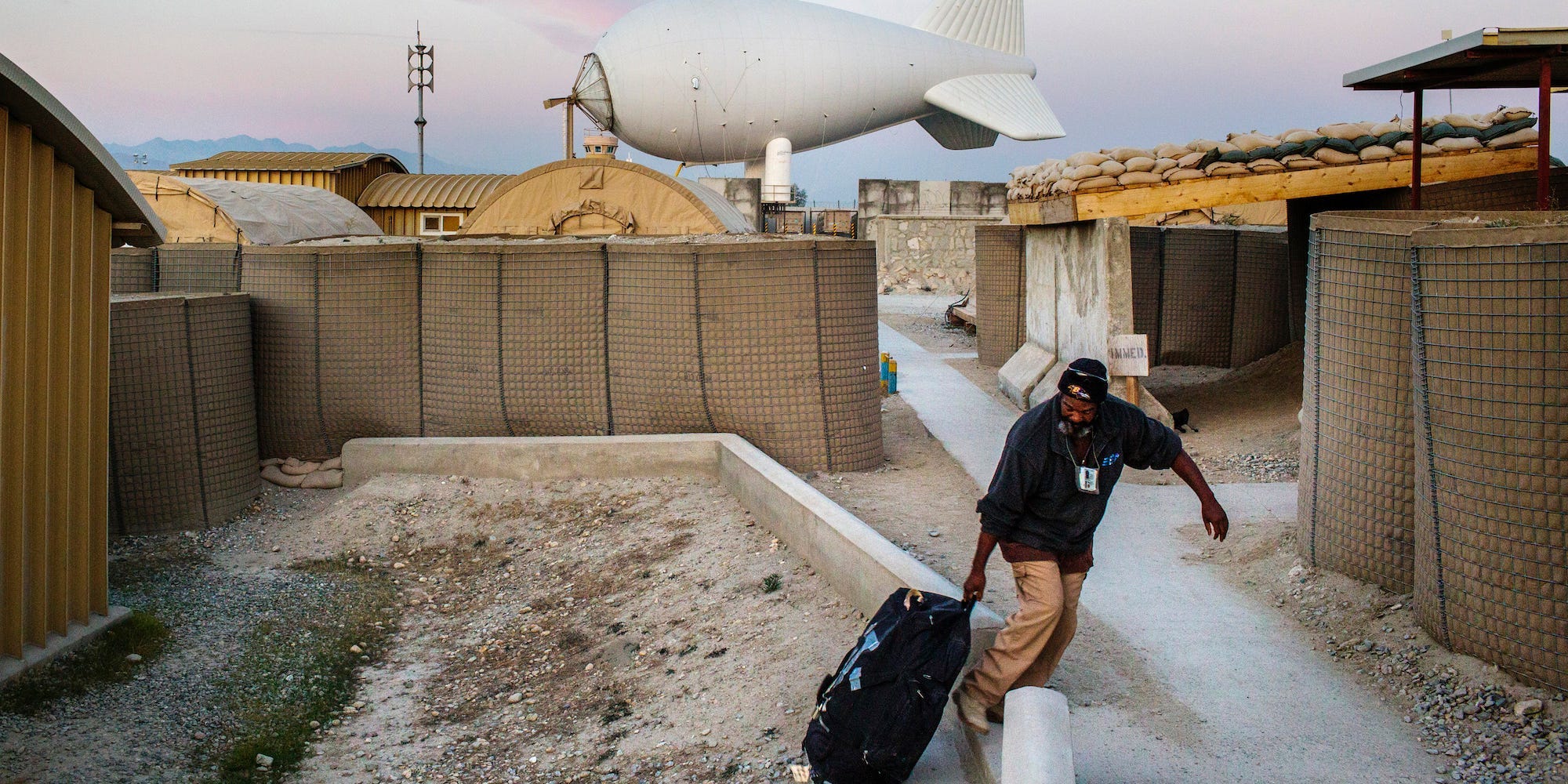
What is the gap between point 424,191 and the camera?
3228cm

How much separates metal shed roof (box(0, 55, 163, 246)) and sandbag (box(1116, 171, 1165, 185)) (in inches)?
324

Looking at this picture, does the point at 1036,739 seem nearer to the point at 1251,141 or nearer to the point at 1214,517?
the point at 1214,517

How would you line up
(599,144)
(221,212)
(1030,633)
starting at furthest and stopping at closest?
1. (599,144)
2. (221,212)
3. (1030,633)

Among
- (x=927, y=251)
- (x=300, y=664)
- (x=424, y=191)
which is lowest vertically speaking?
(x=300, y=664)

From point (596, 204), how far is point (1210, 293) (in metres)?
8.12

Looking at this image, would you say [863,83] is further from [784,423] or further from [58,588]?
[58,588]

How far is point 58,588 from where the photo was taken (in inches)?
257

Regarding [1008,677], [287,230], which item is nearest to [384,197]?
[287,230]

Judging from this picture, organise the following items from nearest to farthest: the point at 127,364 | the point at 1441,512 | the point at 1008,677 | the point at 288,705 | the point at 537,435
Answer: the point at 1008,677 < the point at 1441,512 < the point at 288,705 < the point at 127,364 < the point at 537,435

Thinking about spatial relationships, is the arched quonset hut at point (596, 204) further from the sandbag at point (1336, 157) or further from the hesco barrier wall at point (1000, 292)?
the sandbag at point (1336, 157)

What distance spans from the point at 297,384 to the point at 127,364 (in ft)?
5.14

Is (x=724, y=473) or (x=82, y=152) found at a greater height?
(x=82, y=152)

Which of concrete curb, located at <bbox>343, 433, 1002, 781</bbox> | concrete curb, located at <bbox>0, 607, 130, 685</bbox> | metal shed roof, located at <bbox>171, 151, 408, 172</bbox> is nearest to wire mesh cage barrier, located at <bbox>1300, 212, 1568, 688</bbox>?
concrete curb, located at <bbox>343, 433, 1002, 781</bbox>

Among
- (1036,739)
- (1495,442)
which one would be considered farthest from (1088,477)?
(1495,442)
